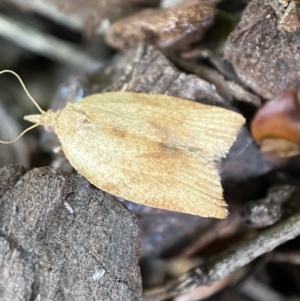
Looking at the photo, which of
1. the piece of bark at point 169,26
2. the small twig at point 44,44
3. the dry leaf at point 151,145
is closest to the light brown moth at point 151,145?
the dry leaf at point 151,145

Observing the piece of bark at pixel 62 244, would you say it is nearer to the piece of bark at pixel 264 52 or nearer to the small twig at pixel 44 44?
the piece of bark at pixel 264 52

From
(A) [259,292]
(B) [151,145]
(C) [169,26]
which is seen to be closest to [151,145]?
(B) [151,145]

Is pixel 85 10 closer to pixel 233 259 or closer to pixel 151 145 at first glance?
pixel 151 145

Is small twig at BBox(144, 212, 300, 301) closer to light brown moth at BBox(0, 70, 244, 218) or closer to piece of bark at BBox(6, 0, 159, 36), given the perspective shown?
light brown moth at BBox(0, 70, 244, 218)

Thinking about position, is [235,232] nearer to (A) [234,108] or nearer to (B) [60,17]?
(A) [234,108]

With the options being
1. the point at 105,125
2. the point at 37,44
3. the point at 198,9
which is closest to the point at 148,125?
the point at 105,125

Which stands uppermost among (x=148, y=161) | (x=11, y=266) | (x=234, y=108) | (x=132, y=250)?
(x=234, y=108)
